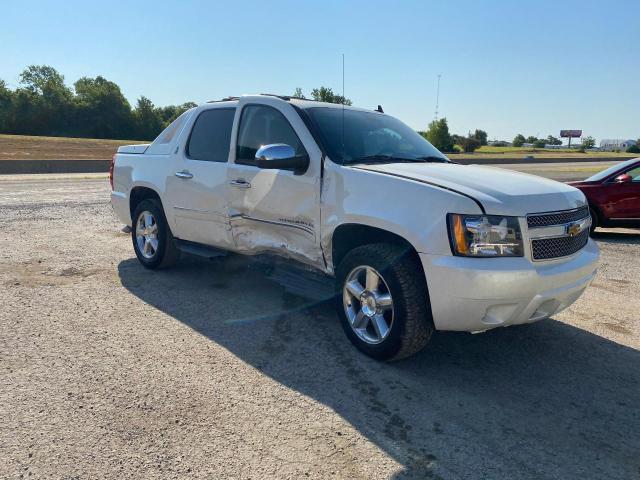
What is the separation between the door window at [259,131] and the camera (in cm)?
438

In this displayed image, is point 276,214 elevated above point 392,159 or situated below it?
below

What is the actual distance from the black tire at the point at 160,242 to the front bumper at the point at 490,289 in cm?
338

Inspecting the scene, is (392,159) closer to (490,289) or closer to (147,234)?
(490,289)

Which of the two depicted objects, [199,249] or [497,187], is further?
[199,249]

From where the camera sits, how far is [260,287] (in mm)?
5387

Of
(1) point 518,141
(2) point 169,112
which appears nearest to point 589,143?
(1) point 518,141

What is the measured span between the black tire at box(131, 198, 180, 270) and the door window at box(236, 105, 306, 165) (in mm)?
1494

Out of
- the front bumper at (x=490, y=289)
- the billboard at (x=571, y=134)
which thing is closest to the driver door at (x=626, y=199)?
the front bumper at (x=490, y=289)

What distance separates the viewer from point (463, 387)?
3311 millimetres

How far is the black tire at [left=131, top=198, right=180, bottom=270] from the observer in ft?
18.7

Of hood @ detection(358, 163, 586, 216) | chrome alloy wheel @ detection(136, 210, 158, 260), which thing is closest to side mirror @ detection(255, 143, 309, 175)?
hood @ detection(358, 163, 586, 216)

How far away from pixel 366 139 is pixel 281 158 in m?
0.89

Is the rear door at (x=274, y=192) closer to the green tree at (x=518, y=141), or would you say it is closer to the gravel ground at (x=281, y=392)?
the gravel ground at (x=281, y=392)

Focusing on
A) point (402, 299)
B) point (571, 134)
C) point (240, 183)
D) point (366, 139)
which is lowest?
point (402, 299)
